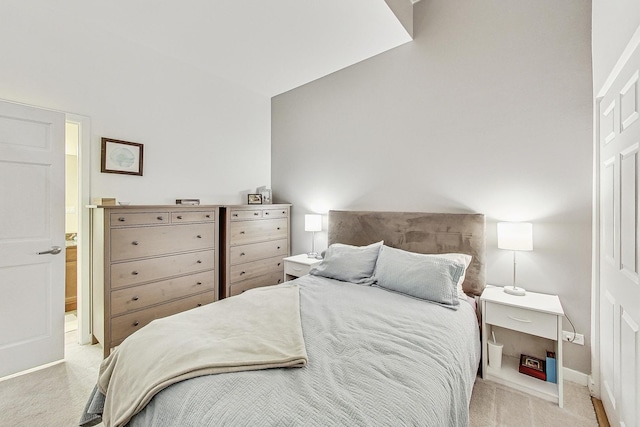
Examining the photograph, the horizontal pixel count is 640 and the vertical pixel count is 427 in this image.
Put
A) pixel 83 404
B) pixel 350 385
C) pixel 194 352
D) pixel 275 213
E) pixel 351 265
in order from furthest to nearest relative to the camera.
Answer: pixel 275 213, pixel 351 265, pixel 83 404, pixel 194 352, pixel 350 385

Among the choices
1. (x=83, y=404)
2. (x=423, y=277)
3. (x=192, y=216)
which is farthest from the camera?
(x=192, y=216)

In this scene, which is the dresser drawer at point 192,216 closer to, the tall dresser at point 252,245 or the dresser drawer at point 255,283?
the tall dresser at point 252,245

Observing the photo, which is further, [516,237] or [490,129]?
[490,129]

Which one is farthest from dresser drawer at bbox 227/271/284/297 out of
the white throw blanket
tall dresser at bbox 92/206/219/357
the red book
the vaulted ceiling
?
the red book

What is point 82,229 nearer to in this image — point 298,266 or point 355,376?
point 298,266

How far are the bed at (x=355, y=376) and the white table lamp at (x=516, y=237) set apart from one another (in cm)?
39

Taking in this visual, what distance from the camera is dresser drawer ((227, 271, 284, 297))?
11.0 ft

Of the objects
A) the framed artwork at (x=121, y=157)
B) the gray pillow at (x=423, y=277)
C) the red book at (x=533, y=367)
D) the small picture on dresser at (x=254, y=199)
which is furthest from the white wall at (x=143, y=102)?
the red book at (x=533, y=367)

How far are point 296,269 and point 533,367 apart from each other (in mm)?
2312

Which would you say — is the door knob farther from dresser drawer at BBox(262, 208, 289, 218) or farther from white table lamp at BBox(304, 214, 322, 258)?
white table lamp at BBox(304, 214, 322, 258)

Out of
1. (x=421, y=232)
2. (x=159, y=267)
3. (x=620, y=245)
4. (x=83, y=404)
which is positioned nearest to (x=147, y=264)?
(x=159, y=267)

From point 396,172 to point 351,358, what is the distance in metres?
2.16

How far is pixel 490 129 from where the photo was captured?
2479mm

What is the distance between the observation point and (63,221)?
2.47 meters
